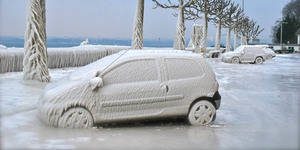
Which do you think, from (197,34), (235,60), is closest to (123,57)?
(235,60)

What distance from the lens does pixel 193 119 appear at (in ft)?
24.8

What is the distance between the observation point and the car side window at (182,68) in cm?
754

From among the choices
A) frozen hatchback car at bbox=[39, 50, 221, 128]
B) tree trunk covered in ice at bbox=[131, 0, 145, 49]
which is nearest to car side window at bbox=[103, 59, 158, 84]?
frozen hatchback car at bbox=[39, 50, 221, 128]

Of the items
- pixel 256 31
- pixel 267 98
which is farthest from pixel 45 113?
pixel 256 31

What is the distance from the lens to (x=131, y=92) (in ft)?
23.4

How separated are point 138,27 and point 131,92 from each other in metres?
15.0

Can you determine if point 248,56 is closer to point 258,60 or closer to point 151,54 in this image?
point 258,60

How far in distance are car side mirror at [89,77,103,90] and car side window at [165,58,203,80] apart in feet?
4.46

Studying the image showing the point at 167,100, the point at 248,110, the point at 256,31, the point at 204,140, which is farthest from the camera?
the point at 256,31

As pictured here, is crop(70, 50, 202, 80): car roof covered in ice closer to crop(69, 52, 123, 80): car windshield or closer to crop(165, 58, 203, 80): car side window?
crop(69, 52, 123, 80): car windshield

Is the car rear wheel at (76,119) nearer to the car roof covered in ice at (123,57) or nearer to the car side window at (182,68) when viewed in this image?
the car roof covered in ice at (123,57)

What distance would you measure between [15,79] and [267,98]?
8.79 m

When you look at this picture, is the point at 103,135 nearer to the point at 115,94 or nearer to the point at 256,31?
the point at 115,94

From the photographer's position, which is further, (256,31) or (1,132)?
(256,31)
